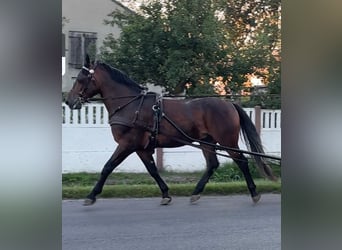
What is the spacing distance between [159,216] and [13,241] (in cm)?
73

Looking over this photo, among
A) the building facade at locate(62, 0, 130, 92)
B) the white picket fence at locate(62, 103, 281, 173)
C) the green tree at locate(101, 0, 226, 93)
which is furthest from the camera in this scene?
the green tree at locate(101, 0, 226, 93)

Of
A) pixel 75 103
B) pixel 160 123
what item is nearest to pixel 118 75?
pixel 75 103

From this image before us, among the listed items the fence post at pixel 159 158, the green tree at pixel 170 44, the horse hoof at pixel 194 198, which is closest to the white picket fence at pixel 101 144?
the fence post at pixel 159 158

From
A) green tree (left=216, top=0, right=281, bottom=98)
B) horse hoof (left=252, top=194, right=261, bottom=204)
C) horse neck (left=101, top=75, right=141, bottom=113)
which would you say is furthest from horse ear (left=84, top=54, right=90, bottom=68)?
horse hoof (left=252, top=194, right=261, bottom=204)

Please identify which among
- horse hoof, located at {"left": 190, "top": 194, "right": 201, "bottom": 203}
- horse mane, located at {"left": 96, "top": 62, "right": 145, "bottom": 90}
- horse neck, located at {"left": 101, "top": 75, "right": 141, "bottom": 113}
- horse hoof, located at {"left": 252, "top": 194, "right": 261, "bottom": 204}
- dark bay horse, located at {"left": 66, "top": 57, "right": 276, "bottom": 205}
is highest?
horse mane, located at {"left": 96, "top": 62, "right": 145, "bottom": 90}

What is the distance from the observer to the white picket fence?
1531 millimetres

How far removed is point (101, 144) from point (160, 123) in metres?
0.34

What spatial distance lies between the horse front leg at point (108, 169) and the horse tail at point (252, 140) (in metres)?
0.58

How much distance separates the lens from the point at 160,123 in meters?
1.90

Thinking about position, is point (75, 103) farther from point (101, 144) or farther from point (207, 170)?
point (207, 170)

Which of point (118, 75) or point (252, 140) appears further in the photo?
point (252, 140)

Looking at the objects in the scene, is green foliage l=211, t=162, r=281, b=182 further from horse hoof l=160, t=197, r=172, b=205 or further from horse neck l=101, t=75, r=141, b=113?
horse neck l=101, t=75, r=141, b=113

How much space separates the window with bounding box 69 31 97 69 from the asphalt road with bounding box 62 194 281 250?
552mm

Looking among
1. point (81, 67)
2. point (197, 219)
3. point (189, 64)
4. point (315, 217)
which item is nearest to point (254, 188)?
point (197, 219)
